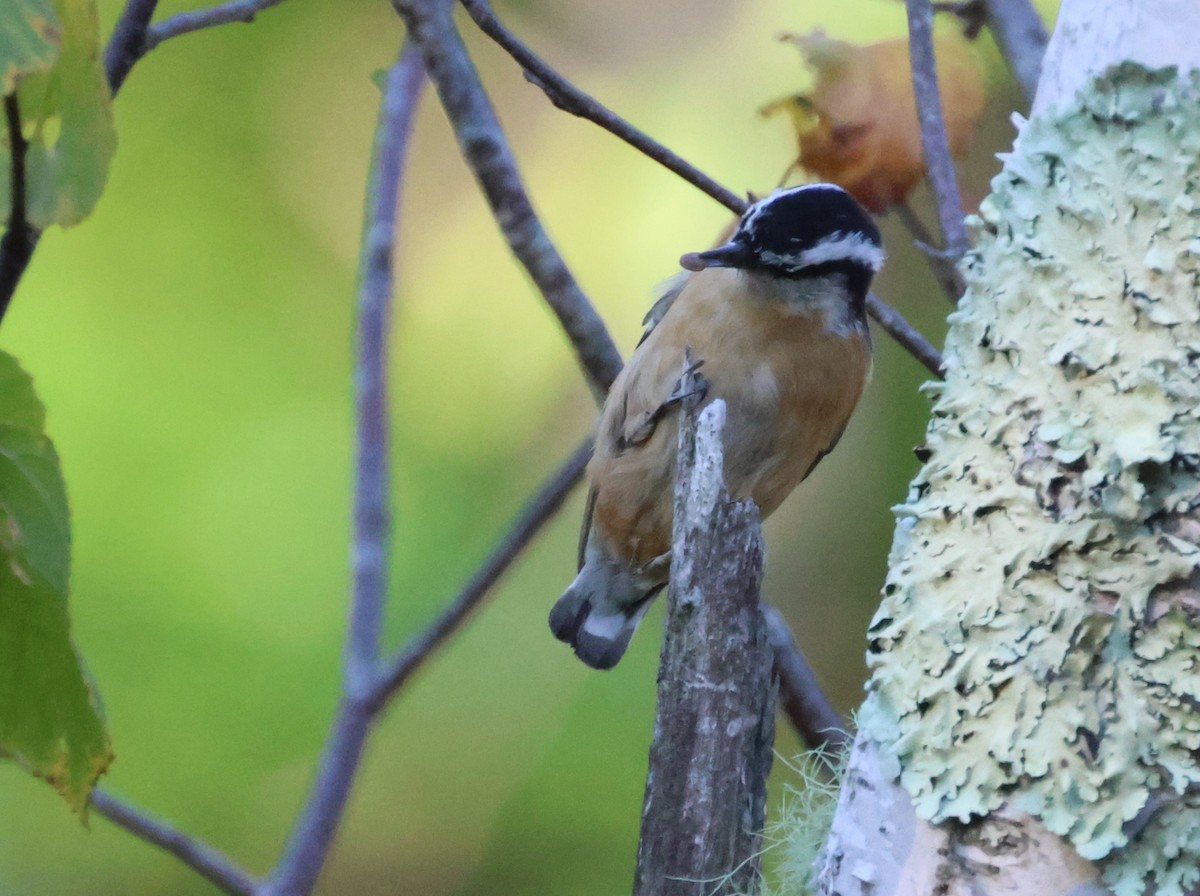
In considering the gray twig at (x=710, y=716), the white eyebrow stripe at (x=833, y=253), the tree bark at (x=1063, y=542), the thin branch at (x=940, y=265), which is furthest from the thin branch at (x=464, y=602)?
the tree bark at (x=1063, y=542)

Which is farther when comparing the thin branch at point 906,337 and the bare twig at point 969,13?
the bare twig at point 969,13

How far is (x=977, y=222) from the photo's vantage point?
2.06 feet

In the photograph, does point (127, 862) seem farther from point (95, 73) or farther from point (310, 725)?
point (95, 73)

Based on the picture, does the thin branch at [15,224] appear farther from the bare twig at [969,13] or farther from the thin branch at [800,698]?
the bare twig at [969,13]

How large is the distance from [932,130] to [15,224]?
0.71 m

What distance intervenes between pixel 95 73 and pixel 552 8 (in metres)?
0.84

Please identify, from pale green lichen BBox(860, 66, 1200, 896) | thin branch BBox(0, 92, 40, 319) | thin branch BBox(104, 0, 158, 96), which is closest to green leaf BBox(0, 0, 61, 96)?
thin branch BBox(0, 92, 40, 319)

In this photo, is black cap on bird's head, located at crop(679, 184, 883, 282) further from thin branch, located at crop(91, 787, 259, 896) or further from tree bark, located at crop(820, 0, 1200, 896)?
thin branch, located at crop(91, 787, 259, 896)

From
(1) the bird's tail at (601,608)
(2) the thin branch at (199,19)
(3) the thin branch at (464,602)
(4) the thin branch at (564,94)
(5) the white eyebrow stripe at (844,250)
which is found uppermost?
(2) the thin branch at (199,19)

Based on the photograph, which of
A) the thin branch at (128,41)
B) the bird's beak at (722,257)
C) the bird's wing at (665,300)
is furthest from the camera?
the bird's wing at (665,300)

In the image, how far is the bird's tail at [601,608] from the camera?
53.1 inches

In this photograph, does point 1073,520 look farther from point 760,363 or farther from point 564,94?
point 760,363

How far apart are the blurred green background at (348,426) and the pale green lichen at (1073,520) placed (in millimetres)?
804

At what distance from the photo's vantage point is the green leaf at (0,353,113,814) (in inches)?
27.8
